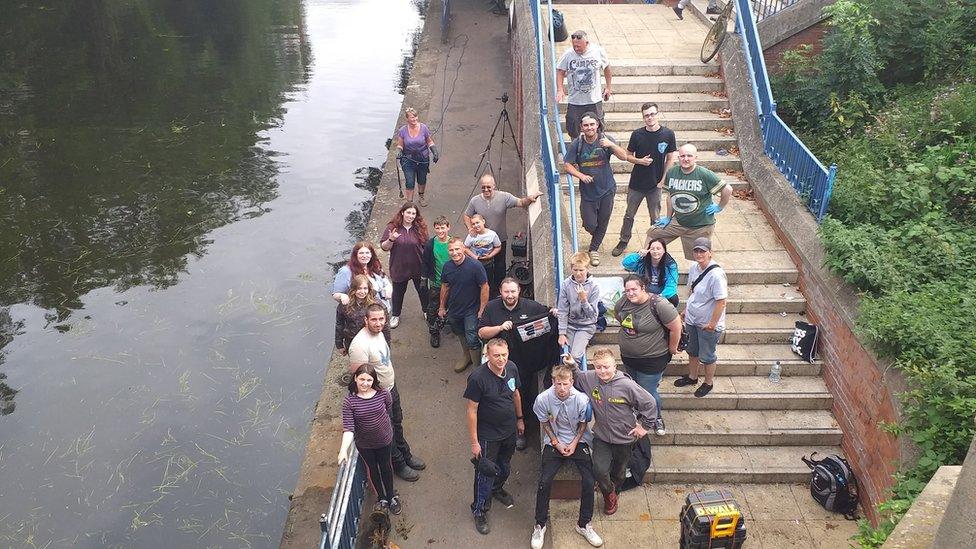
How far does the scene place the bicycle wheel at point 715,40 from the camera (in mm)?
11391

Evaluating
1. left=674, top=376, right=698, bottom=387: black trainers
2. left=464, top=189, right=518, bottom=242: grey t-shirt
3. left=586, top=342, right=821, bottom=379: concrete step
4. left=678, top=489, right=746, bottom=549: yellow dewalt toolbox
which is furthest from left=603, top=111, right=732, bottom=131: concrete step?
left=678, top=489, right=746, bottom=549: yellow dewalt toolbox

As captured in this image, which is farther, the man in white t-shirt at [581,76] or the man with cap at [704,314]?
the man in white t-shirt at [581,76]

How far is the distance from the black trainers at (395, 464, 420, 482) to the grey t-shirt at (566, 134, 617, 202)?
336cm

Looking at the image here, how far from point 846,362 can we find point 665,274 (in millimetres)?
1878

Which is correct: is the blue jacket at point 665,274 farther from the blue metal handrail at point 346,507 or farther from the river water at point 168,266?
the river water at point 168,266

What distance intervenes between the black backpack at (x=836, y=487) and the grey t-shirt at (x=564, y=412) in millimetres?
2200

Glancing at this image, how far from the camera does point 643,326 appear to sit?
21.3 ft

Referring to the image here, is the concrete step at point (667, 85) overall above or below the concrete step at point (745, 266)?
above

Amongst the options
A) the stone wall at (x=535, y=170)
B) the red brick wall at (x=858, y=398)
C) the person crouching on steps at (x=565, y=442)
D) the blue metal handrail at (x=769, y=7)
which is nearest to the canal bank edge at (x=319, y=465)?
the person crouching on steps at (x=565, y=442)

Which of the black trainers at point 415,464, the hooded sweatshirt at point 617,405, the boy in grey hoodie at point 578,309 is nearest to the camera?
the hooded sweatshirt at point 617,405

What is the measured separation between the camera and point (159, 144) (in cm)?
1539

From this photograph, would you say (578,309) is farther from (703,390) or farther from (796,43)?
(796,43)

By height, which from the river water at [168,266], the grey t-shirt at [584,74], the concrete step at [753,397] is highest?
the grey t-shirt at [584,74]

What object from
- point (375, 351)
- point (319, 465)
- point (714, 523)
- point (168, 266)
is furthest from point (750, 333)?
point (168, 266)
